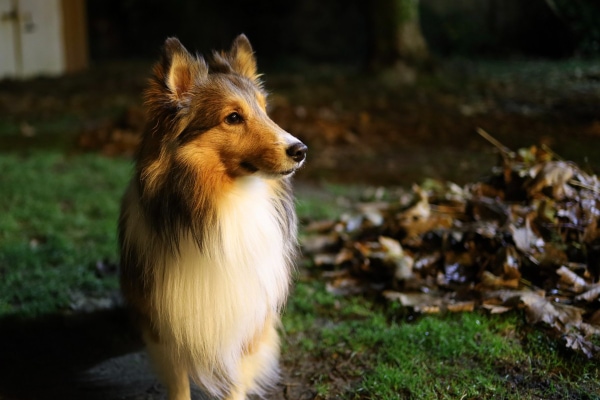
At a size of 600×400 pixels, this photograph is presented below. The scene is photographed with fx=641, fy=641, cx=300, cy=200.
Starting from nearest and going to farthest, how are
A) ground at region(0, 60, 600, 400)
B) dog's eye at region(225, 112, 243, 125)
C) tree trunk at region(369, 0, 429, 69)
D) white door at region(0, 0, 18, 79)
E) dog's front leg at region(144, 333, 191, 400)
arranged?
dog's eye at region(225, 112, 243, 125)
dog's front leg at region(144, 333, 191, 400)
ground at region(0, 60, 600, 400)
tree trunk at region(369, 0, 429, 69)
white door at region(0, 0, 18, 79)

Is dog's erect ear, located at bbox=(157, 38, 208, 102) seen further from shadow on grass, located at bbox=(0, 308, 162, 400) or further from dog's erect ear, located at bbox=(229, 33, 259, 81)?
shadow on grass, located at bbox=(0, 308, 162, 400)

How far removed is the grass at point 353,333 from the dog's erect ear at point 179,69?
5.14 feet

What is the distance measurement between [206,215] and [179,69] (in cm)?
63

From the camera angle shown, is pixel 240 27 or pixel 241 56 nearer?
pixel 241 56

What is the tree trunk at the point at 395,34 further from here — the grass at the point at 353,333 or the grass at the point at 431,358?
the grass at the point at 431,358

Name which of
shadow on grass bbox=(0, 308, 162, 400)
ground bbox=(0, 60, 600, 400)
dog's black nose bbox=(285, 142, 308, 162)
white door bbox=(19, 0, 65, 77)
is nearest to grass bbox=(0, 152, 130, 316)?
shadow on grass bbox=(0, 308, 162, 400)

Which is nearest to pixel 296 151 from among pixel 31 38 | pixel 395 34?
pixel 395 34

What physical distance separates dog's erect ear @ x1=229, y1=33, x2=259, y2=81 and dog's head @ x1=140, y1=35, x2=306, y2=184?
292 millimetres

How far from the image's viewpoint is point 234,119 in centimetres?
274

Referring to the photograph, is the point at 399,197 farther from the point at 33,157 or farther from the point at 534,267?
the point at 33,157

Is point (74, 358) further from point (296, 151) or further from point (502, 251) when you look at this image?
A: point (502, 251)

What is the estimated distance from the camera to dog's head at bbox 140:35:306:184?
2641 mm

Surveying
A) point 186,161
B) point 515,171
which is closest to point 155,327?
point 186,161

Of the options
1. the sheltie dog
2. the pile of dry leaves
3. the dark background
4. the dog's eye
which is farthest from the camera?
the dark background
